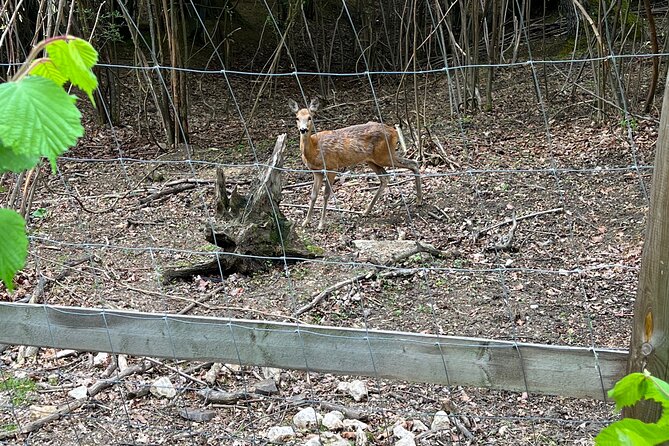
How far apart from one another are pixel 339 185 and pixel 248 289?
303 cm

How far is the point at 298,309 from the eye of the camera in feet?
17.4

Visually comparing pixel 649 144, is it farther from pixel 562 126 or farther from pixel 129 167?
pixel 129 167

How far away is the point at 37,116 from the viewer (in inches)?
46.9

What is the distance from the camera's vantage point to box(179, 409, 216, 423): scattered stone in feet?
13.1

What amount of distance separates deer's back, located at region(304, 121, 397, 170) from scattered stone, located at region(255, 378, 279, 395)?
4.07 metres

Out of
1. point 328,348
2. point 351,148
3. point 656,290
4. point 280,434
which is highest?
point 656,290

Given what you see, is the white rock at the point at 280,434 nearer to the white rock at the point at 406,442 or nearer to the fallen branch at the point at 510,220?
the white rock at the point at 406,442

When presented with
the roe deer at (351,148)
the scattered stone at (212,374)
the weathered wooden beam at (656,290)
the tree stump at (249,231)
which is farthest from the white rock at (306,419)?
the roe deer at (351,148)

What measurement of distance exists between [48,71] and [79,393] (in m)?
3.25

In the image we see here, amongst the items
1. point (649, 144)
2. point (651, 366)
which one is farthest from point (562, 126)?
point (651, 366)

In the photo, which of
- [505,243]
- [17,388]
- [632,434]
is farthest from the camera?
[505,243]

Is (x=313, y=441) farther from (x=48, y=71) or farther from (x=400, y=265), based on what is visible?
(x=48, y=71)

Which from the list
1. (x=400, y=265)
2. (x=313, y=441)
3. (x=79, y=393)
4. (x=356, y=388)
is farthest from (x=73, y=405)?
(x=400, y=265)

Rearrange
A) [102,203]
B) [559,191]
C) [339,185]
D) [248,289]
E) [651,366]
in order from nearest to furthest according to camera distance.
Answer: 1. [651,366]
2. [248,289]
3. [559,191]
4. [102,203]
5. [339,185]
